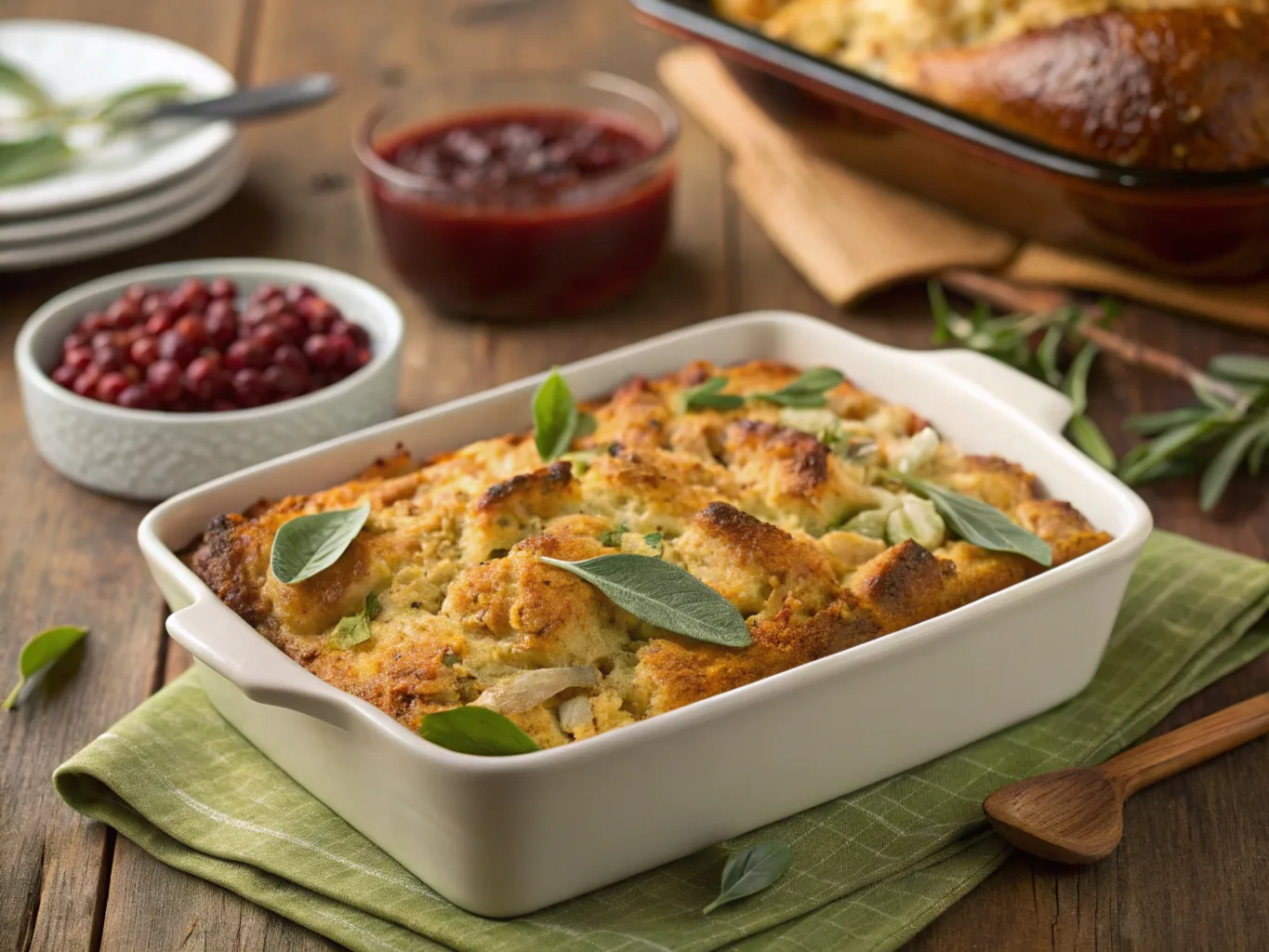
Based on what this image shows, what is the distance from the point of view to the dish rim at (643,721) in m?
2.00

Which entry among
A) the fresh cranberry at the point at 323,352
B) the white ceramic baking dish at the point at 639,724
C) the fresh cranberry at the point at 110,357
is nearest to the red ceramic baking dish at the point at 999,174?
the white ceramic baking dish at the point at 639,724

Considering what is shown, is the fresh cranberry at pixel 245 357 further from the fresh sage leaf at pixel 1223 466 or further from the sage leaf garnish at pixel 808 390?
the fresh sage leaf at pixel 1223 466

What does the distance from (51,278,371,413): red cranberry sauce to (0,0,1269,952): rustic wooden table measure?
10.4 inches

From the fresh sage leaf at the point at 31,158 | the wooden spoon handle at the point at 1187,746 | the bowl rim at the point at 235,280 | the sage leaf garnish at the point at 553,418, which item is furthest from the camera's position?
the fresh sage leaf at the point at 31,158

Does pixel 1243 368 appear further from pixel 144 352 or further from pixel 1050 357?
pixel 144 352

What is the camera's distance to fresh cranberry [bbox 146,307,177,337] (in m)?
3.35

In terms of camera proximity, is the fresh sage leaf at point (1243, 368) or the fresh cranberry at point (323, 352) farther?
the fresh sage leaf at point (1243, 368)

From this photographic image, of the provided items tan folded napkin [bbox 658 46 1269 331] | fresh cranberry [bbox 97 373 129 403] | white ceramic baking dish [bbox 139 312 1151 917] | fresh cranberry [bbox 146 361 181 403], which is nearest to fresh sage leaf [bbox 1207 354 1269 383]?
tan folded napkin [bbox 658 46 1269 331]

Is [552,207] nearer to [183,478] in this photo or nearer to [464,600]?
[183,478]

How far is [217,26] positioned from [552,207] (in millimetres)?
2205

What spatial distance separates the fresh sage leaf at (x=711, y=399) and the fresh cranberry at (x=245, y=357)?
0.98m

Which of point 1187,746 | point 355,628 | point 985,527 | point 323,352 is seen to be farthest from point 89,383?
point 1187,746

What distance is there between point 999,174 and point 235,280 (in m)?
1.85

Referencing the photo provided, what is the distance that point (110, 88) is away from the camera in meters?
4.56
